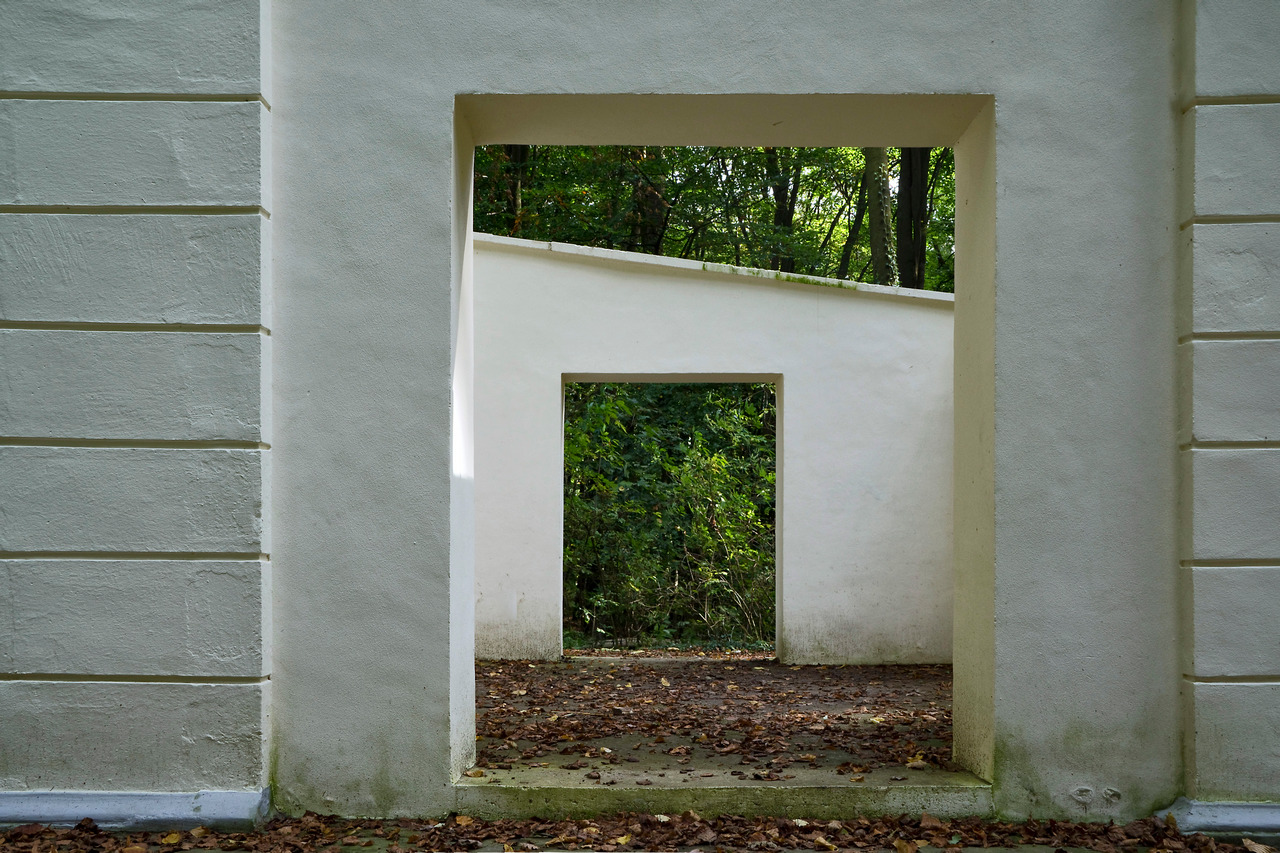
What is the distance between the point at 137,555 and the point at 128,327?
0.89 metres

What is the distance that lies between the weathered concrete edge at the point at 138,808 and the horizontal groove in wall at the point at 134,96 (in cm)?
271

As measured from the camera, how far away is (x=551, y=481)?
8.22 metres

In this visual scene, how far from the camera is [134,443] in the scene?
3717 millimetres

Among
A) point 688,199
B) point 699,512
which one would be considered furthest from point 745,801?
point 688,199

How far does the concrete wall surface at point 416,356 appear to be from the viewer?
3.70 metres

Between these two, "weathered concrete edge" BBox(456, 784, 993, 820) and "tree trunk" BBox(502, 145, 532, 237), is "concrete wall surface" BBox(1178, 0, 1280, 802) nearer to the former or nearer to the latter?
"weathered concrete edge" BBox(456, 784, 993, 820)

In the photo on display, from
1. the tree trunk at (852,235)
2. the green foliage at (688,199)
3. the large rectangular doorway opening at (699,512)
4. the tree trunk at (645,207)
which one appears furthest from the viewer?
the tree trunk at (852,235)

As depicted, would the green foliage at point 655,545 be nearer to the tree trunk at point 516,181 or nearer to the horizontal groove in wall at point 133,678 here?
the tree trunk at point 516,181

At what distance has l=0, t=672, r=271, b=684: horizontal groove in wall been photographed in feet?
12.1

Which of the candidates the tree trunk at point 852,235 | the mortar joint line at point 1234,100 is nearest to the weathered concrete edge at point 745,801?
the mortar joint line at point 1234,100

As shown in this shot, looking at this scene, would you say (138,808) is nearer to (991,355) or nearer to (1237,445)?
(991,355)

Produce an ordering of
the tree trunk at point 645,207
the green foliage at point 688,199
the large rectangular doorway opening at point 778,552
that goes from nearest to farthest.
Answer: the large rectangular doorway opening at point 778,552
the green foliage at point 688,199
the tree trunk at point 645,207

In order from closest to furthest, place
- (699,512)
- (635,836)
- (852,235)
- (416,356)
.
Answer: (635,836), (416,356), (699,512), (852,235)

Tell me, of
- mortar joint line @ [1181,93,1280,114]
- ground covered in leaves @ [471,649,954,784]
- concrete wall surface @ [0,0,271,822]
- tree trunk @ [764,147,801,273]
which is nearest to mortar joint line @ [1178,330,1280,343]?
mortar joint line @ [1181,93,1280,114]
